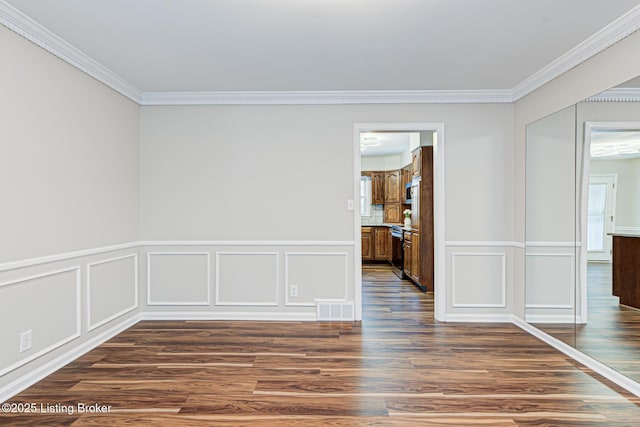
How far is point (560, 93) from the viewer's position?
3.45m

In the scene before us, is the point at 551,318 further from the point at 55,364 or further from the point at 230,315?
the point at 55,364

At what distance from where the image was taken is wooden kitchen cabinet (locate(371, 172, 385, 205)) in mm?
9820

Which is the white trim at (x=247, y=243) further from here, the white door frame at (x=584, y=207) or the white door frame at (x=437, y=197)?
the white door frame at (x=584, y=207)

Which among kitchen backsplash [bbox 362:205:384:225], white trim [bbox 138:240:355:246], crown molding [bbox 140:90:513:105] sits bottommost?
white trim [bbox 138:240:355:246]

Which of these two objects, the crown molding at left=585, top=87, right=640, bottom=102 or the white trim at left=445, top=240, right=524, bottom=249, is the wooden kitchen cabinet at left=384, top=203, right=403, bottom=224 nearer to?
the white trim at left=445, top=240, right=524, bottom=249

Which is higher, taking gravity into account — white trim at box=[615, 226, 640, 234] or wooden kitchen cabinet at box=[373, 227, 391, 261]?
white trim at box=[615, 226, 640, 234]

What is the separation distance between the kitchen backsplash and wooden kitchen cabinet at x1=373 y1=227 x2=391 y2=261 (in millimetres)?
646

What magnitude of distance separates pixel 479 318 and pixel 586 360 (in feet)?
4.03

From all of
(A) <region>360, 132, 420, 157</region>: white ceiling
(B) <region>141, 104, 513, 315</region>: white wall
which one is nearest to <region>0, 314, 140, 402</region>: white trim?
(B) <region>141, 104, 513, 315</region>: white wall

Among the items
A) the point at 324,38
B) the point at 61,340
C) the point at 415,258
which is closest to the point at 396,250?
the point at 415,258

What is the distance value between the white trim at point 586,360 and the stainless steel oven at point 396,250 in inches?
141

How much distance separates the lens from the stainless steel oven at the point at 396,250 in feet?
25.0

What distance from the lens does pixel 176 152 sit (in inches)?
170

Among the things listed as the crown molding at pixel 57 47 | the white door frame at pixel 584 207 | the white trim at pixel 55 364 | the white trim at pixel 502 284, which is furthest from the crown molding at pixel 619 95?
the white trim at pixel 55 364
